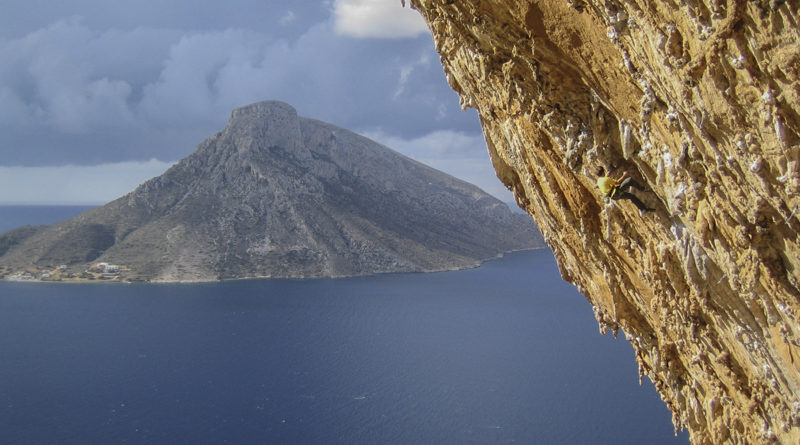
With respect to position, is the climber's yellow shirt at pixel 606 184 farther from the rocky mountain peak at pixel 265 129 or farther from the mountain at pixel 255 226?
the rocky mountain peak at pixel 265 129

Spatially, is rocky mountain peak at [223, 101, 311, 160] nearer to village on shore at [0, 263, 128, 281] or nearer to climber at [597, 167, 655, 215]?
village on shore at [0, 263, 128, 281]

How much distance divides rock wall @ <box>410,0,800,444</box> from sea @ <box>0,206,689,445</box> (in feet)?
120

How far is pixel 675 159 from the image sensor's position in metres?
7.26

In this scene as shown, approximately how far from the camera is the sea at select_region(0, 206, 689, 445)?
46.1 metres

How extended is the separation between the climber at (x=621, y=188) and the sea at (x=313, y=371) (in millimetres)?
38703

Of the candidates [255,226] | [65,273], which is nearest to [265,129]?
[255,226]

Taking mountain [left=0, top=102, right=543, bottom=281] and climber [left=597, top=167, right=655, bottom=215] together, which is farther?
mountain [left=0, top=102, right=543, bottom=281]

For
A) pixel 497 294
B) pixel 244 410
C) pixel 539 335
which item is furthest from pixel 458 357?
pixel 497 294

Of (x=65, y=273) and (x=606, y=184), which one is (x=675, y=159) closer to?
(x=606, y=184)

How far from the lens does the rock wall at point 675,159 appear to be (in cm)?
602

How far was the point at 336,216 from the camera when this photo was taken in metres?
157

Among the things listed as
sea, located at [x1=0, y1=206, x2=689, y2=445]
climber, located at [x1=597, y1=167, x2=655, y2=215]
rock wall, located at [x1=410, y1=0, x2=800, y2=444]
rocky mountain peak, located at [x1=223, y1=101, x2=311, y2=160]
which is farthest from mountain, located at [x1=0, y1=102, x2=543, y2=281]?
climber, located at [x1=597, y1=167, x2=655, y2=215]

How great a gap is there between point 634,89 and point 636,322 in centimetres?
540

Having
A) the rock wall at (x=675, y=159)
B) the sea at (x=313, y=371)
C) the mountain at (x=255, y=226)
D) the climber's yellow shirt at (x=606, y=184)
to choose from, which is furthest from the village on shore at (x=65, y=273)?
the climber's yellow shirt at (x=606, y=184)
